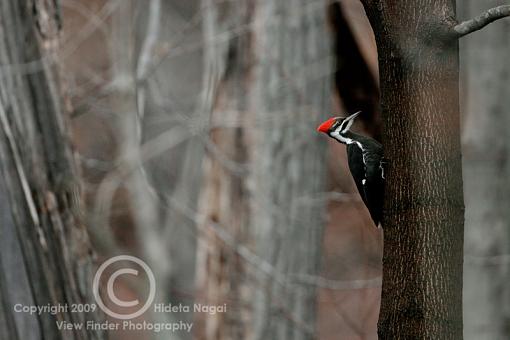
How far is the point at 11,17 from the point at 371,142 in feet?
5.69

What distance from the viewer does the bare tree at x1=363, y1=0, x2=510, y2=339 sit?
6.56ft

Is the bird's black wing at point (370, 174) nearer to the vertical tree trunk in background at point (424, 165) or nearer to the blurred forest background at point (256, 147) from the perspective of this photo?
the vertical tree trunk in background at point (424, 165)

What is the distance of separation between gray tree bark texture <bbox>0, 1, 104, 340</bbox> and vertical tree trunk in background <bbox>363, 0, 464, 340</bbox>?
1.59 metres

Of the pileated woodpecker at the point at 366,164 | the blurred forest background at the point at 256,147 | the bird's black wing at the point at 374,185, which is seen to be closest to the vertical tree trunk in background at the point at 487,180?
the blurred forest background at the point at 256,147

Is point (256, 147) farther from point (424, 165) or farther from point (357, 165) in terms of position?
point (424, 165)

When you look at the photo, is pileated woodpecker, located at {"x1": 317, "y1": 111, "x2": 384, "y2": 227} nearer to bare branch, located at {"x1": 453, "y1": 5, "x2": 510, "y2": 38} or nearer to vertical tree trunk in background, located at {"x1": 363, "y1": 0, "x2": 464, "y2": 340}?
vertical tree trunk in background, located at {"x1": 363, "y1": 0, "x2": 464, "y2": 340}

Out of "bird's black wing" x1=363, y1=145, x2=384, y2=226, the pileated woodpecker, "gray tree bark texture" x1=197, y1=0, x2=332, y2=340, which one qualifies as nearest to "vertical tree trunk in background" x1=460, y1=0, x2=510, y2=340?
"gray tree bark texture" x1=197, y1=0, x2=332, y2=340

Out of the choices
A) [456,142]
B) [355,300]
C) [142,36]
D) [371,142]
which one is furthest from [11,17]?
[355,300]

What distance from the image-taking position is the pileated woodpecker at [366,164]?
2.85 metres

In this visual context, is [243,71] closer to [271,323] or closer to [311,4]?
[311,4]

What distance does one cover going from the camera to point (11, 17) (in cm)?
376

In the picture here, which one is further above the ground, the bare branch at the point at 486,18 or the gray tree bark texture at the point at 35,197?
the bare branch at the point at 486,18

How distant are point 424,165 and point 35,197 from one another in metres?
1.84

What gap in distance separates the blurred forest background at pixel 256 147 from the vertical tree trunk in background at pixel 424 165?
1.70m
